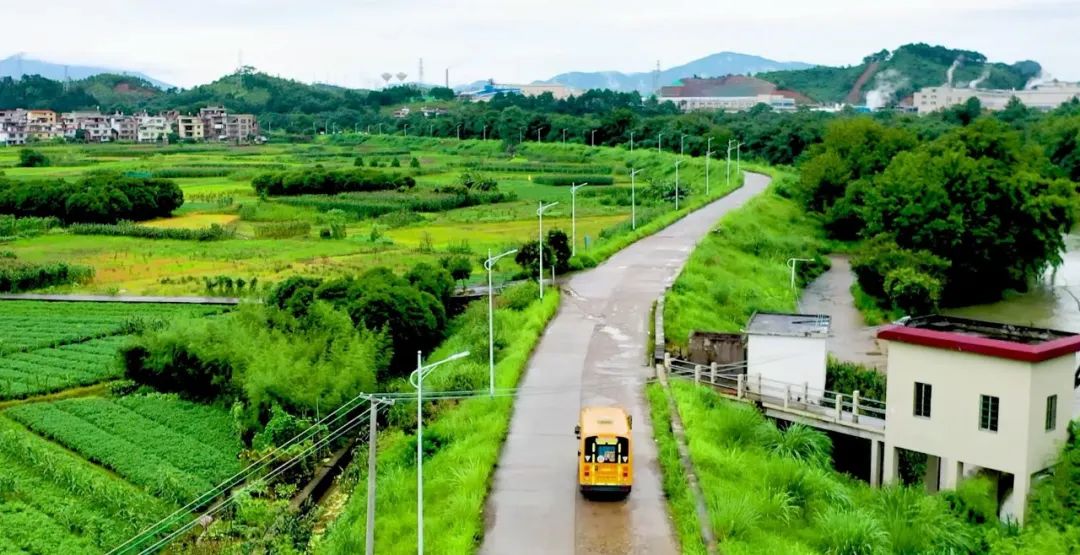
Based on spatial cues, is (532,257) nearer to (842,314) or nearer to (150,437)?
(842,314)

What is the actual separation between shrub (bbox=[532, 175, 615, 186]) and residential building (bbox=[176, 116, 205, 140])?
258 ft

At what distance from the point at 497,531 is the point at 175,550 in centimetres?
550

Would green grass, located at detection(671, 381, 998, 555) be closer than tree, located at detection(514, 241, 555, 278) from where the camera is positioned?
Yes

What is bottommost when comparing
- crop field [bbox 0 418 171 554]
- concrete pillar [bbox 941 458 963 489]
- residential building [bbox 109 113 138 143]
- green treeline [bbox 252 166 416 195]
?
crop field [bbox 0 418 171 554]

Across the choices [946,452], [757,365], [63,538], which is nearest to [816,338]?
[757,365]

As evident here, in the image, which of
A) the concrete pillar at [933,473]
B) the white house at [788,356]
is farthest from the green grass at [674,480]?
the concrete pillar at [933,473]

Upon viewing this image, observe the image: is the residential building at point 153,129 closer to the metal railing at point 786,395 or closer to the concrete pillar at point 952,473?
the metal railing at point 786,395

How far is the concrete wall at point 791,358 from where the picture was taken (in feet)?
80.5

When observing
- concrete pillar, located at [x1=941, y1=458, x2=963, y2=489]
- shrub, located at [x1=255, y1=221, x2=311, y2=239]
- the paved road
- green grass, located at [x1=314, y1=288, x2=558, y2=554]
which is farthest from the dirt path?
shrub, located at [x1=255, y1=221, x2=311, y2=239]

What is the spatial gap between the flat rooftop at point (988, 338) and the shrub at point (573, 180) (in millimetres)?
54755

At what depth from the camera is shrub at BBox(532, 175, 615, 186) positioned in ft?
255

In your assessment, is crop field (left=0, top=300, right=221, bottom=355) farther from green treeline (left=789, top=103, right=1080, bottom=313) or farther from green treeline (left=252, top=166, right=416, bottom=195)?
green treeline (left=252, top=166, right=416, bottom=195)

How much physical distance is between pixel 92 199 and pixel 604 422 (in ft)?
159

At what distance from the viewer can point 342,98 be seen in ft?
584
